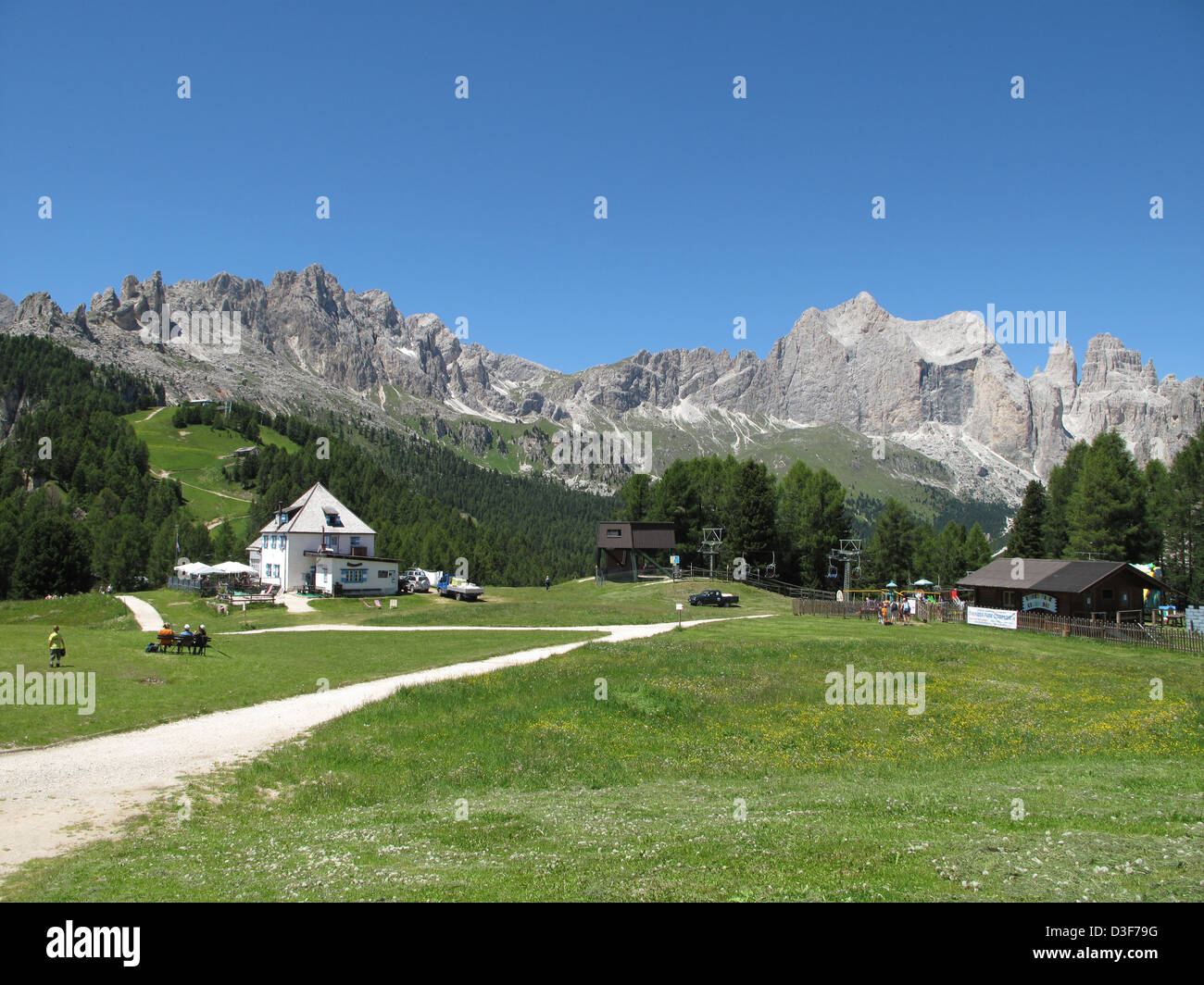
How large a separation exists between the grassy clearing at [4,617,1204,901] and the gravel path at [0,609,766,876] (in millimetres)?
1086

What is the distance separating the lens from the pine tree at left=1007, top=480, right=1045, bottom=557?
360ft

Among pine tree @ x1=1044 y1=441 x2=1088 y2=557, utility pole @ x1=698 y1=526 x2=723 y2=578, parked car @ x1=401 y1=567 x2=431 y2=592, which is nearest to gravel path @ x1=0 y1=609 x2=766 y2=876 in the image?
parked car @ x1=401 y1=567 x2=431 y2=592

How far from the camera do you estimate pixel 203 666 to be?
118 feet

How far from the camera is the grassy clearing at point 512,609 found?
2381 inches

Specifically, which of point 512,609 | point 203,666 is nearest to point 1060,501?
point 512,609

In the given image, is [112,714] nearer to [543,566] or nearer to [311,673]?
[311,673]

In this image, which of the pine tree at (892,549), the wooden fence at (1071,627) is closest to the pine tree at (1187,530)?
the wooden fence at (1071,627)

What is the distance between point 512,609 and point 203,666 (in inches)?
1326

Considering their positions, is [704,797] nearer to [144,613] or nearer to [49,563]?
[144,613]

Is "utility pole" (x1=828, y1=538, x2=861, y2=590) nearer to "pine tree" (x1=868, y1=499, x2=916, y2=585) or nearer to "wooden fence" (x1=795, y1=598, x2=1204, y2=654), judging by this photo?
"pine tree" (x1=868, y1=499, x2=916, y2=585)

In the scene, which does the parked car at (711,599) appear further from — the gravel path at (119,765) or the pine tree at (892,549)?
the pine tree at (892,549)

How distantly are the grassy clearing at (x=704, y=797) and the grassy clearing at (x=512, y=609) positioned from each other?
24.2m

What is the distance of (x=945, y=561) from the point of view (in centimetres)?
13162
